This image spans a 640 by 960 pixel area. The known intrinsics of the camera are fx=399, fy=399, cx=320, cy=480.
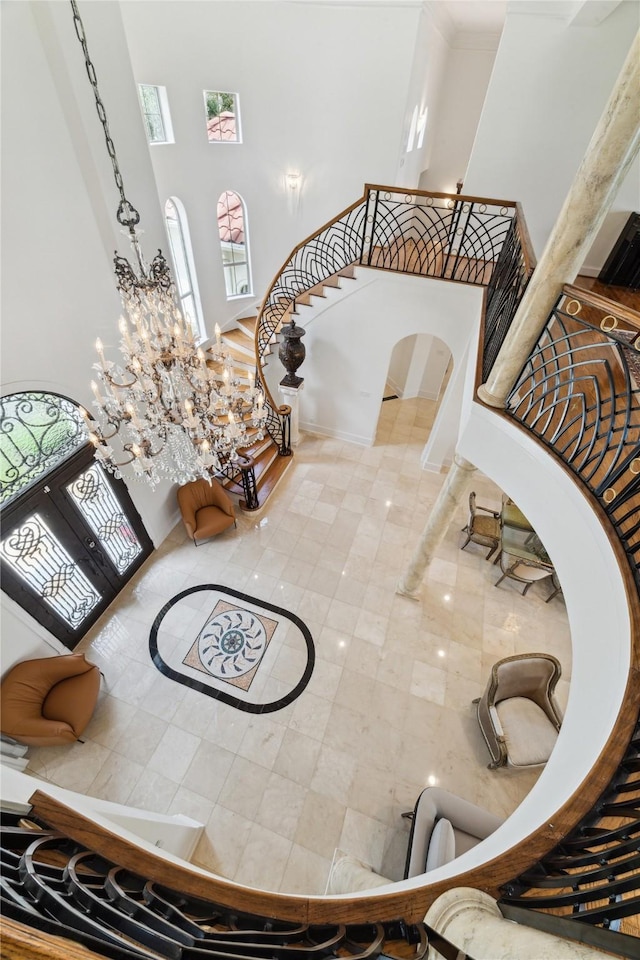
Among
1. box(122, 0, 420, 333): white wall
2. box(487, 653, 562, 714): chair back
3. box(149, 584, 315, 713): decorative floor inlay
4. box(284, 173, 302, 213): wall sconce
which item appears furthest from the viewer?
box(284, 173, 302, 213): wall sconce

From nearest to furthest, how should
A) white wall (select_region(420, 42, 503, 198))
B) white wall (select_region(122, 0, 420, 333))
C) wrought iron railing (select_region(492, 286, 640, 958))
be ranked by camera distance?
wrought iron railing (select_region(492, 286, 640, 958)), white wall (select_region(122, 0, 420, 333)), white wall (select_region(420, 42, 503, 198))

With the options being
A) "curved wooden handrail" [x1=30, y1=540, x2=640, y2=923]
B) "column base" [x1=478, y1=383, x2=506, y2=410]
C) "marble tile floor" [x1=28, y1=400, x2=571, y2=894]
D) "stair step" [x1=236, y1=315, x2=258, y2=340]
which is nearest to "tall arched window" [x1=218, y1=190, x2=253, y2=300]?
"stair step" [x1=236, y1=315, x2=258, y2=340]

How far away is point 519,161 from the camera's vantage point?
19.6 ft

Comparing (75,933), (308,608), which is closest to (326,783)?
(308,608)

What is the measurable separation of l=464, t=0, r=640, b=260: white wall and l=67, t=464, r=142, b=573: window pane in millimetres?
6905

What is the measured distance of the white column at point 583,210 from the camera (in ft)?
6.54

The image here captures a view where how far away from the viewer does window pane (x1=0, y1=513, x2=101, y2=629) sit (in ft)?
12.0

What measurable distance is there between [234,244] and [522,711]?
9.37 metres

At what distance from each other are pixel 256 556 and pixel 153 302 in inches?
141

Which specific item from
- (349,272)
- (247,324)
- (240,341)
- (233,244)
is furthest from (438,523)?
(233,244)

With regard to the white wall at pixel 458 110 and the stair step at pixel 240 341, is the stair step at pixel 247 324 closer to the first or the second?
the stair step at pixel 240 341

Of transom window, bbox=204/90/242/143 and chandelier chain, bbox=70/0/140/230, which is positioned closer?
chandelier chain, bbox=70/0/140/230

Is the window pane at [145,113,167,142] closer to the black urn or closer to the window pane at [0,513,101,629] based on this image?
the black urn

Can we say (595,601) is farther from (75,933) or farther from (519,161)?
(519,161)
